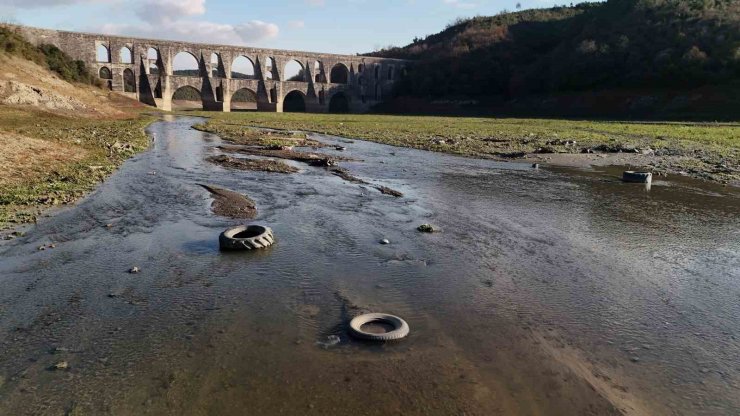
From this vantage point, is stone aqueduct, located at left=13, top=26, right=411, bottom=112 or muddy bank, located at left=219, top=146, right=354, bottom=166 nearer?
muddy bank, located at left=219, top=146, right=354, bottom=166

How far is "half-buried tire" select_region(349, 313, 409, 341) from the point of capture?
23.4 feet

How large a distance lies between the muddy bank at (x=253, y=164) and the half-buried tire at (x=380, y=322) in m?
15.5

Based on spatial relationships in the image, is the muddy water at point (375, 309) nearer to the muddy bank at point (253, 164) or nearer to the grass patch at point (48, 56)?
the muddy bank at point (253, 164)

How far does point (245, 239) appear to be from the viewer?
11.2 metres

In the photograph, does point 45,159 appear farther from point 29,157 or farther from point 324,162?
point 324,162

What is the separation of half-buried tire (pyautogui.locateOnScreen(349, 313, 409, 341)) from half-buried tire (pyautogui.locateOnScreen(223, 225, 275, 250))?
430 centimetres

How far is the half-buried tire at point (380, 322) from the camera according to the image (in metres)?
7.15

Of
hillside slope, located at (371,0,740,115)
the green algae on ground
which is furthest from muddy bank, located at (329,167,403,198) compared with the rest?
hillside slope, located at (371,0,740,115)

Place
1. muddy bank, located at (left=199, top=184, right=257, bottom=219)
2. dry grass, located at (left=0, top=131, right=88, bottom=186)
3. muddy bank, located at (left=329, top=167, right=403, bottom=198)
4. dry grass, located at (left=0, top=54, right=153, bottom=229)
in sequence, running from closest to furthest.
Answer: muddy bank, located at (left=199, top=184, right=257, bottom=219), dry grass, located at (left=0, top=54, right=153, bottom=229), dry grass, located at (left=0, top=131, right=88, bottom=186), muddy bank, located at (left=329, top=167, right=403, bottom=198)

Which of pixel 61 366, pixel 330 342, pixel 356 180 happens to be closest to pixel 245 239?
pixel 330 342

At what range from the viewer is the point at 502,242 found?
1236 centimetres

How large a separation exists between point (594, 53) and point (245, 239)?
8243 cm

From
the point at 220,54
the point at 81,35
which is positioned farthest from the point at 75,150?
the point at 220,54

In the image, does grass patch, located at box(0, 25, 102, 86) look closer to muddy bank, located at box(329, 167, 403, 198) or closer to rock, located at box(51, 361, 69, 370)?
muddy bank, located at box(329, 167, 403, 198)
